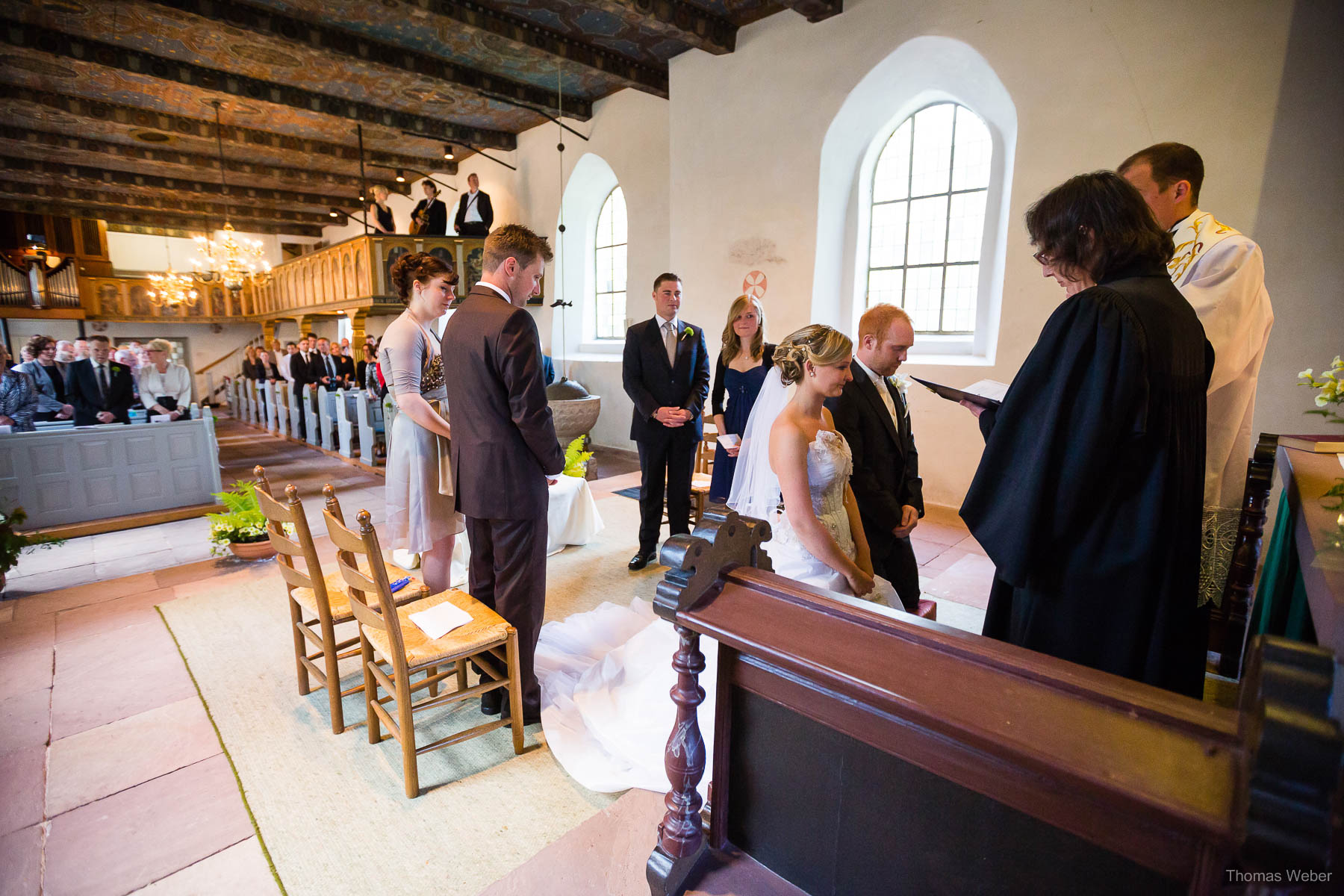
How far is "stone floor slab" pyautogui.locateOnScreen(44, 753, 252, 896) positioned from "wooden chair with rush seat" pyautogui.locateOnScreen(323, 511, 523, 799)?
476 mm

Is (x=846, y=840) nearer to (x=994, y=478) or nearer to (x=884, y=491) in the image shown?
(x=994, y=478)

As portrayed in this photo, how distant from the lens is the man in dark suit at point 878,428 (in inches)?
94.5

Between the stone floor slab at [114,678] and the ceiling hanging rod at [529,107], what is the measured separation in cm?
688

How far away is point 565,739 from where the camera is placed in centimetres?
222

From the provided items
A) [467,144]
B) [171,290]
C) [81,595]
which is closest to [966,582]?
[81,595]

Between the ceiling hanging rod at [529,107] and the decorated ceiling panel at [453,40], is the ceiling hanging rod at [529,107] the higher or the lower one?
the lower one

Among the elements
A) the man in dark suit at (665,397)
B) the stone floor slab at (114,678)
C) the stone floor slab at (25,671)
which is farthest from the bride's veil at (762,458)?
the stone floor slab at (25,671)

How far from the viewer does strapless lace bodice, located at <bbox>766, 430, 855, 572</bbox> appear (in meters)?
2.06

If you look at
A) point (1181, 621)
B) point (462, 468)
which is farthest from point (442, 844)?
point (1181, 621)

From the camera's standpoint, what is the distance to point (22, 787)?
6.88ft

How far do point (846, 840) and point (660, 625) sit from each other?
1498mm

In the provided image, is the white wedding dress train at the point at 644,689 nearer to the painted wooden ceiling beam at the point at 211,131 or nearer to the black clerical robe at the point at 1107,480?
the black clerical robe at the point at 1107,480

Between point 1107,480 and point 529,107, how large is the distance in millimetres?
8510

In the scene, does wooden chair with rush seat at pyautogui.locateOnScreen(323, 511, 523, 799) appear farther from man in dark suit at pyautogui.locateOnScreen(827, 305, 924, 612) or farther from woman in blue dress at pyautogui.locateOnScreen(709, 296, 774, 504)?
woman in blue dress at pyautogui.locateOnScreen(709, 296, 774, 504)
